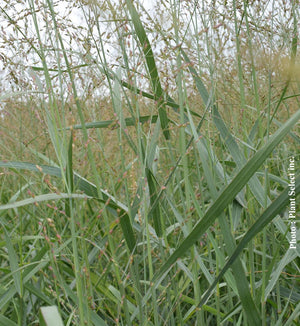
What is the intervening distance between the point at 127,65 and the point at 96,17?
0.12 meters

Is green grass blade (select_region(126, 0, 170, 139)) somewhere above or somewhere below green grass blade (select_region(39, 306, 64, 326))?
above

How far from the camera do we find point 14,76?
47.7 inches

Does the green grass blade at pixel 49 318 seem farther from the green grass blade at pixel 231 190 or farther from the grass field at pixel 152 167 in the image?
the green grass blade at pixel 231 190

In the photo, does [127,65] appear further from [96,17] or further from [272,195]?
[272,195]

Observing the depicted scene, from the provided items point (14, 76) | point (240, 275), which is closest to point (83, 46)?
point (14, 76)

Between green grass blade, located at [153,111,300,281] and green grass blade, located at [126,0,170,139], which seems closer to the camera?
green grass blade, located at [153,111,300,281]

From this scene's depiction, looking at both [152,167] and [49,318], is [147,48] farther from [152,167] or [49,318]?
[49,318]

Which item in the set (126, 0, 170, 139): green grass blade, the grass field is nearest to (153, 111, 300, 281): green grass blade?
the grass field

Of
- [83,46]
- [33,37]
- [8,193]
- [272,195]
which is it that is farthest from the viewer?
[8,193]

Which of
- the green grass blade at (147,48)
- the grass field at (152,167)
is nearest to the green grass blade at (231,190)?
A: the grass field at (152,167)

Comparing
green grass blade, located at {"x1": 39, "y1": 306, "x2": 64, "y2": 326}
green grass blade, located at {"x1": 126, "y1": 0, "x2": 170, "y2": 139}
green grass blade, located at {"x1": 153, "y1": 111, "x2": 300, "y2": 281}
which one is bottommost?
green grass blade, located at {"x1": 39, "y1": 306, "x2": 64, "y2": 326}

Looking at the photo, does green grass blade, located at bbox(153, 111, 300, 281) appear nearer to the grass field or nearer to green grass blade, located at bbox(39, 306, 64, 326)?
the grass field

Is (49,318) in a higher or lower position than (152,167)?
lower

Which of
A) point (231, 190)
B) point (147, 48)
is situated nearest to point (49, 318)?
point (231, 190)
